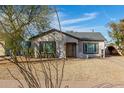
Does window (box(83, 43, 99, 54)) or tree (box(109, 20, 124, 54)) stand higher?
tree (box(109, 20, 124, 54))

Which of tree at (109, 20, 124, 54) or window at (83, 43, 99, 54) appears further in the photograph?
window at (83, 43, 99, 54)

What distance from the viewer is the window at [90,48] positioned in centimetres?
984

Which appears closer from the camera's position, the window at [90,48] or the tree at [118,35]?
the tree at [118,35]

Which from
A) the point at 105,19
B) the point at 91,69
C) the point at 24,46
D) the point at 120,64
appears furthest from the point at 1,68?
the point at 24,46

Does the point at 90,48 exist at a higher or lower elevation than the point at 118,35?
lower

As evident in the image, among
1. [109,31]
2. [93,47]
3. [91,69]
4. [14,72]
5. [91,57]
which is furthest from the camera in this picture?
[93,47]

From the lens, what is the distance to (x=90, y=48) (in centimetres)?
1018

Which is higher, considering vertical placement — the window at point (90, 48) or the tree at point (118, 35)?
the tree at point (118, 35)

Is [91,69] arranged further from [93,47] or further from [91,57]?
[93,47]

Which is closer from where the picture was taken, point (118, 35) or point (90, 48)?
point (118, 35)

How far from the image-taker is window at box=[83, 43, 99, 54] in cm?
984

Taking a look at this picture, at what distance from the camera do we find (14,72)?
493 centimetres

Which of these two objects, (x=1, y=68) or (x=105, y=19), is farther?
(x=1, y=68)
